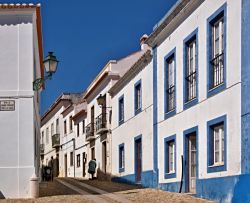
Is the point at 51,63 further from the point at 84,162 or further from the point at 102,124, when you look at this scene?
the point at 84,162

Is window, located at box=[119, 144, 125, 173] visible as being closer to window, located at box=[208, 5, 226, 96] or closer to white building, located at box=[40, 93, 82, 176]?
window, located at box=[208, 5, 226, 96]

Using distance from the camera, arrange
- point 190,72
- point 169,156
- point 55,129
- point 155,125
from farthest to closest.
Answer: point 55,129, point 155,125, point 169,156, point 190,72

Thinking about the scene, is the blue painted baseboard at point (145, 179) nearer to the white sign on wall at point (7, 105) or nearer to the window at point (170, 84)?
the window at point (170, 84)

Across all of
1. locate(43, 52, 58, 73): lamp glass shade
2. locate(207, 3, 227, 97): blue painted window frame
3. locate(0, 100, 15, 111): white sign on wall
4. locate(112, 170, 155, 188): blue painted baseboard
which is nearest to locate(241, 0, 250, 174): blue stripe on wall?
locate(207, 3, 227, 97): blue painted window frame

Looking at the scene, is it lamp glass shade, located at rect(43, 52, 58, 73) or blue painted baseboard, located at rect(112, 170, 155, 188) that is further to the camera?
blue painted baseboard, located at rect(112, 170, 155, 188)

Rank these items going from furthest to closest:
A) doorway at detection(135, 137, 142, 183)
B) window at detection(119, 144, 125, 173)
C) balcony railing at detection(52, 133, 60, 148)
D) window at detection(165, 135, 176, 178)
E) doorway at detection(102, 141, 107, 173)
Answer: balcony railing at detection(52, 133, 60, 148) → doorway at detection(102, 141, 107, 173) → window at detection(119, 144, 125, 173) → doorway at detection(135, 137, 142, 183) → window at detection(165, 135, 176, 178)

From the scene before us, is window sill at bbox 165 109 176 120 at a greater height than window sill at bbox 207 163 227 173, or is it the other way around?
window sill at bbox 165 109 176 120

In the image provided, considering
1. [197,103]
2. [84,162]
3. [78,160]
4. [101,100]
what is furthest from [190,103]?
[78,160]

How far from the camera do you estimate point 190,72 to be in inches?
624

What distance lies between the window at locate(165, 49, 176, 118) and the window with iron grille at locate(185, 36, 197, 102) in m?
1.06

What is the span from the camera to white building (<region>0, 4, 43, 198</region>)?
1523 centimetres

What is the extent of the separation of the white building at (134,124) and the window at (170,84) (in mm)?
1818

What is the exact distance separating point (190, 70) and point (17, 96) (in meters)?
4.66

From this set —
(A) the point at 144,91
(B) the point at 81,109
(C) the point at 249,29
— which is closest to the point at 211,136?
(C) the point at 249,29
